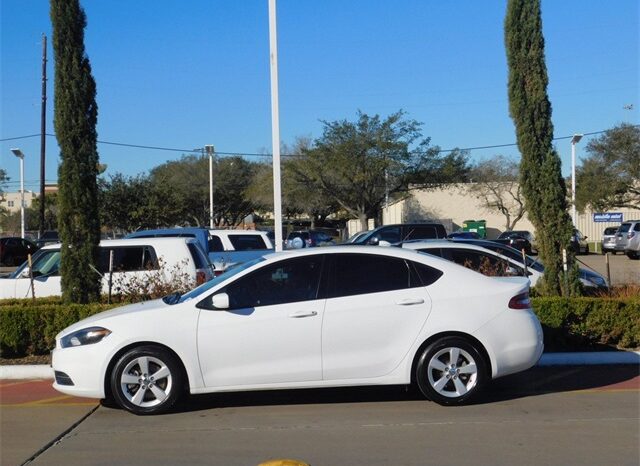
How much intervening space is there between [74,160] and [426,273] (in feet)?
19.7

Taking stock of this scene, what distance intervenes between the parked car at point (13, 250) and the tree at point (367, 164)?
47.9 ft

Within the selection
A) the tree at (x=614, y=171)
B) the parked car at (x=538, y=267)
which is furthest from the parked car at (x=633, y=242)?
the parked car at (x=538, y=267)

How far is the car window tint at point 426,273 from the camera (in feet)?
25.9

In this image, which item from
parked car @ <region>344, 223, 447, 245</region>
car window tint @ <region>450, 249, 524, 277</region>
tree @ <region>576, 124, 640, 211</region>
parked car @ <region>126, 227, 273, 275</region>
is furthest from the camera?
tree @ <region>576, 124, 640, 211</region>

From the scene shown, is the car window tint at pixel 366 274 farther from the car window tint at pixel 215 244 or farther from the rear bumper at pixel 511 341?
the car window tint at pixel 215 244

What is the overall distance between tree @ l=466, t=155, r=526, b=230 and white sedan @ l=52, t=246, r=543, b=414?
51.8 metres

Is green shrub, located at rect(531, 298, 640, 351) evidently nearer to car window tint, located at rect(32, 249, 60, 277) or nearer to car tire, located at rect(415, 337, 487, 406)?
car tire, located at rect(415, 337, 487, 406)

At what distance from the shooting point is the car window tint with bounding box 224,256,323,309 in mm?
7699

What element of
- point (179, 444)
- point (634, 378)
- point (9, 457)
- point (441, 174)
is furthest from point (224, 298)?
point (441, 174)

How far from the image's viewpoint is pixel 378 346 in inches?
301

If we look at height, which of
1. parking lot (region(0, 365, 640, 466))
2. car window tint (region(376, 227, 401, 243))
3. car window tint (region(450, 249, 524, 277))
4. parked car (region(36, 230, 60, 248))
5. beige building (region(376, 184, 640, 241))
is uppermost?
beige building (region(376, 184, 640, 241))

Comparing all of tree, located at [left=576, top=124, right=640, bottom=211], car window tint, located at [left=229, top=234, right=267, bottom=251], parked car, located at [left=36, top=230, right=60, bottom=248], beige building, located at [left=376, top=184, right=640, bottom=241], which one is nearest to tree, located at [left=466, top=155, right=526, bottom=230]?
beige building, located at [left=376, top=184, right=640, bottom=241]

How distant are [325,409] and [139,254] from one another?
615cm

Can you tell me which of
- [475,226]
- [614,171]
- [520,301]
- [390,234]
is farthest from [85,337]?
[475,226]
